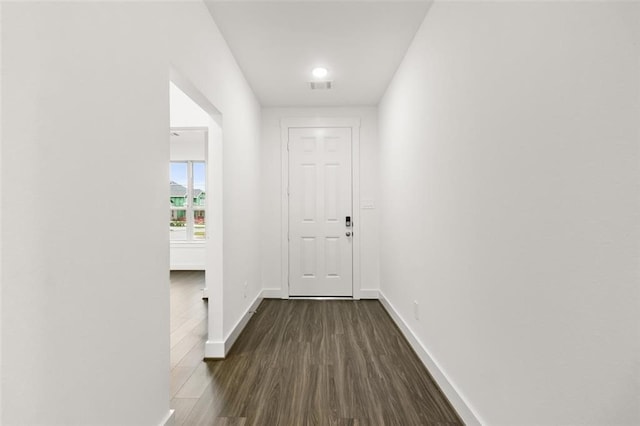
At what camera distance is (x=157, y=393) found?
1.60m

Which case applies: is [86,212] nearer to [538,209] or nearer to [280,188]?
[538,209]

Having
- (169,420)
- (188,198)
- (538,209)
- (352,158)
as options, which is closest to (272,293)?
(352,158)

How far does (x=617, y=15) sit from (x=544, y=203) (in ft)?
1.80

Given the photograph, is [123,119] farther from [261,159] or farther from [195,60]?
[261,159]

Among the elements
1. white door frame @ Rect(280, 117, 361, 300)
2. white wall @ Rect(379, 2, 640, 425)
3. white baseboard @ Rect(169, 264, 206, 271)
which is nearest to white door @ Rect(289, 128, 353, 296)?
white door frame @ Rect(280, 117, 361, 300)

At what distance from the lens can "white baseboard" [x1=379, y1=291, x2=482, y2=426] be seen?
1729mm

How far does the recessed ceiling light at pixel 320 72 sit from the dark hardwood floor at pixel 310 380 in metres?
2.55

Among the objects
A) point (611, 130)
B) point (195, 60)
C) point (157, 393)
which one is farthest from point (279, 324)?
point (611, 130)

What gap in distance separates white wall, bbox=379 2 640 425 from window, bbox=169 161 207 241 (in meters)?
5.77

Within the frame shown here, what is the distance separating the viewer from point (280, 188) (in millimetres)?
4527

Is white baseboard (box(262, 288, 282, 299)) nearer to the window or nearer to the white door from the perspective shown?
the white door

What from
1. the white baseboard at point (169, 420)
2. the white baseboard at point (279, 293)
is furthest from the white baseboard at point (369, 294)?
the white baseboard at point (169, 420)

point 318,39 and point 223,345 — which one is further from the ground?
point 318,39

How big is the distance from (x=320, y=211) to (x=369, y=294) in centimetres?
128
